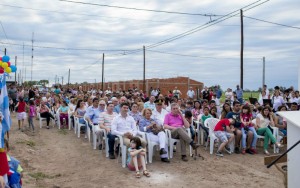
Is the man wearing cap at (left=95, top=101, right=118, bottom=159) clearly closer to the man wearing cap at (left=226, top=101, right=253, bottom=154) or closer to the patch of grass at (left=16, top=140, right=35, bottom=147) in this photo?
the patch of grass at (left=16, top=140, right=35, bottom=147)

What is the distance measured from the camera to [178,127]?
303 inches

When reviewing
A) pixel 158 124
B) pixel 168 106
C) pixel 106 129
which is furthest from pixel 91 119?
pixel 168 106

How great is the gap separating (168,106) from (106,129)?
428cm

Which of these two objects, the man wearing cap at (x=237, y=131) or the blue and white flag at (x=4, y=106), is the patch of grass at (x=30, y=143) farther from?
the blue and white flag at (x=4, y=106)

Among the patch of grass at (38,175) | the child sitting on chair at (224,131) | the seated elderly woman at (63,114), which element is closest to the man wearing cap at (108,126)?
the patch of grass at (38,175)

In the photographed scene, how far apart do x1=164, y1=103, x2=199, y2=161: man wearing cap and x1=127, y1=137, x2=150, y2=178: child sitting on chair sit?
4.10ft

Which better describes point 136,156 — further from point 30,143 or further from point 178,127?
point 30,143

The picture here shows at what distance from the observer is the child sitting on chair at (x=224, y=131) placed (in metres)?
8.26

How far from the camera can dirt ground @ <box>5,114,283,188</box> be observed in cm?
589

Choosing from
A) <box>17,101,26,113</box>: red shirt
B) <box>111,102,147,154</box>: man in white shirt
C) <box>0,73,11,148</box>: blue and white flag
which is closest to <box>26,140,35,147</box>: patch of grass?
<box>17,101,26,113</box>: red shirt

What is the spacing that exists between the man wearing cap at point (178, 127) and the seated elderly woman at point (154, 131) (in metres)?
0.29

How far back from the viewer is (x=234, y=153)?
8.48m

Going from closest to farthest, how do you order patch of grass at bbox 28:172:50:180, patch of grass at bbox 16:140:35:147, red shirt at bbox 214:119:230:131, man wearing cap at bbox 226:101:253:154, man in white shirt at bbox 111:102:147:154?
patch of grass at bbox 28:172:50:180, man in white shirt at bbox 111:102:147:154, red shirt at bbox 214:119:230:131, man wearing cap at bbox 226:101:253:154, patch of grass at bbox 16:140:35:147

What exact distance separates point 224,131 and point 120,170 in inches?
125
